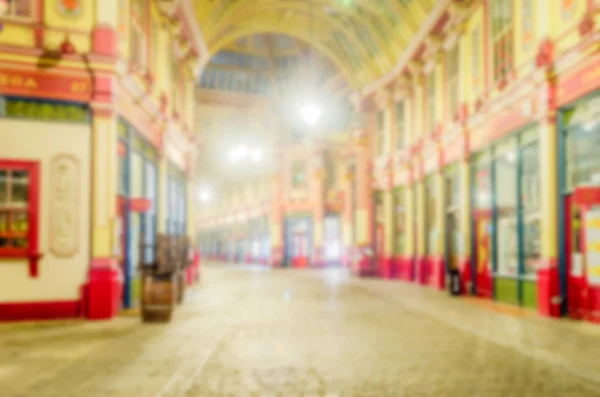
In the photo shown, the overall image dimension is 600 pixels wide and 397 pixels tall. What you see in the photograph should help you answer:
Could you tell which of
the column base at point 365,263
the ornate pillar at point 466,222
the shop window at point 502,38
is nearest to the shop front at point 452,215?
the ornate pillar at point 466,222

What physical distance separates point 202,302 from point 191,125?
1003cm

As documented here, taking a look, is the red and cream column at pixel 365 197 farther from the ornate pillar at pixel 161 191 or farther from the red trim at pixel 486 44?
the ornate pillar at pixel 161 191

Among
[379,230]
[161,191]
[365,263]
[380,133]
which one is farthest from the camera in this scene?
[379,230]

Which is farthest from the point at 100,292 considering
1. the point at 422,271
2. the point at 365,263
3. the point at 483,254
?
the point at 365,263

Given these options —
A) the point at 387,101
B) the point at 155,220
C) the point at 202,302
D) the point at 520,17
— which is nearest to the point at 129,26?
the point at 155,220

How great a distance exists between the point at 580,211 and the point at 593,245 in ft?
3.41

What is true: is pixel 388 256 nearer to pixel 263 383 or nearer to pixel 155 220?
pixel 155 220

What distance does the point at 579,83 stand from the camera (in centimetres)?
1088

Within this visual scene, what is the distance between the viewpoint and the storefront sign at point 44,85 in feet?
35.3

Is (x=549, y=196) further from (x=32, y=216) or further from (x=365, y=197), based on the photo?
(x=365, y=197)

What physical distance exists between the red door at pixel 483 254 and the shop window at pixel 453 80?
3831 mm

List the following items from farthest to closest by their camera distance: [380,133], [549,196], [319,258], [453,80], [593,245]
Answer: [319,258] < [380,133] < [453,80] < [549,196] < [593,245]

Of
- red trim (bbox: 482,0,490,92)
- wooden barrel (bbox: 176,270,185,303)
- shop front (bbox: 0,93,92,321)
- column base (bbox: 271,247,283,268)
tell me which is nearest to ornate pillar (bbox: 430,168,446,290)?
red trim (bbox: 482,0,490,92)

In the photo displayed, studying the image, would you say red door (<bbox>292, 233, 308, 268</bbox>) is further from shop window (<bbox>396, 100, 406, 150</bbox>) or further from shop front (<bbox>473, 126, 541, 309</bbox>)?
shop front (<bbox>473, 126, 541, 309</bbox>)
